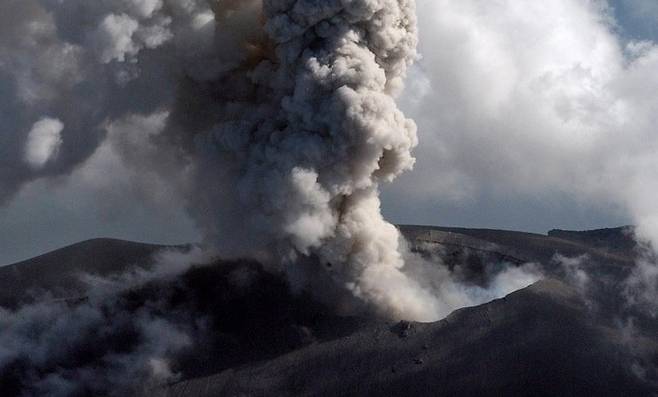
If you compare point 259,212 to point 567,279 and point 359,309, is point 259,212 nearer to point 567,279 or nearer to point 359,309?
point 359,309

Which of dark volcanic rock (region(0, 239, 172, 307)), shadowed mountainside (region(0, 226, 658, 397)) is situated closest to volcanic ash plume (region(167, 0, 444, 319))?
shadowed mountainside (region(0, 226, 658, 397))

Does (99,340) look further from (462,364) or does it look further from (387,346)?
(462,364)

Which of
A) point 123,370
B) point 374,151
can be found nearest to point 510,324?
point 374,151

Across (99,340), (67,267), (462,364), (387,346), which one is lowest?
(462,364)

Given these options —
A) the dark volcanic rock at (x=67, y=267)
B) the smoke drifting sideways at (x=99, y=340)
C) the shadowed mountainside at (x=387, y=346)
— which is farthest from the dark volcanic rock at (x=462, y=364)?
the dark volcanic rock at (x=67, y=267)

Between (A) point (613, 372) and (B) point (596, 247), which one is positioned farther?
(B) point (596, 247)

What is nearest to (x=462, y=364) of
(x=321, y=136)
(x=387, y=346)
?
(x=387, y=346)

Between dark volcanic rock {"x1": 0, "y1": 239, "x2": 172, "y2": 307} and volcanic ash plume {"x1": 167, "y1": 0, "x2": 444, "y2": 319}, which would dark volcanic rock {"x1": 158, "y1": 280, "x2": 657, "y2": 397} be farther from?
dark volcanic rock {"x1": 0, "y1": 239, "x2": 172, "y2": 307}

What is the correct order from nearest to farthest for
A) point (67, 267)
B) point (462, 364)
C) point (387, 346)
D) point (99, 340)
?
point (462, 364) → point (387, 346) → point (99, 340) → point (67, 267)
